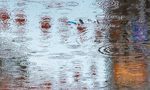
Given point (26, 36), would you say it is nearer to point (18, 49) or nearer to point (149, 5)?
point (18, 49)

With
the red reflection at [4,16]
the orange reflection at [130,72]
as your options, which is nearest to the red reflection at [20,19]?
the red reflection at [4,16]

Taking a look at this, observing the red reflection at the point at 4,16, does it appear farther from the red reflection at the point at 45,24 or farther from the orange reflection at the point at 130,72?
the orange reflection at the point at 130,72

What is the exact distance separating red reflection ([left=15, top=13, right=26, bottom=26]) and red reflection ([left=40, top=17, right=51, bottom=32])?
58 cm

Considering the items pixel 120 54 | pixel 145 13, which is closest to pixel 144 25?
pixel 145 13

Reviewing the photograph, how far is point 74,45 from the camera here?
16.7 meters

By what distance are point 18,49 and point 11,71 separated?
6.72 ft

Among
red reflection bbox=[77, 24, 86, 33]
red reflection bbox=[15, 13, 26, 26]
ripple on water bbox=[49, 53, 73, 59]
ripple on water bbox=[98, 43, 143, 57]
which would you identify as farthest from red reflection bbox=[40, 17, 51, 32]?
ripple on water bbox=[49, 53, 73, 59]

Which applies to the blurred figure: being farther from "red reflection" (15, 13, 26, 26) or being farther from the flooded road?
"red reflection" (15, 13, 26, 26)

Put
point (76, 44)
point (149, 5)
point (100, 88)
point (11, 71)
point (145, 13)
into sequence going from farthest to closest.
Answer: point (149, 5)
point (145, 13)
point (76, 44)
point (11, 71)
point (100, 88)

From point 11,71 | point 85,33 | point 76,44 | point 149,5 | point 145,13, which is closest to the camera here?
point 11,71

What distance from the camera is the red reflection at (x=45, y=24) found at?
18.8 metres

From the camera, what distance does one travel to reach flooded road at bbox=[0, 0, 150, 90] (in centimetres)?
1352

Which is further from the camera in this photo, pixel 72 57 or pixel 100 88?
pixel 72 57

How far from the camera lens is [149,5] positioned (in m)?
23.0
